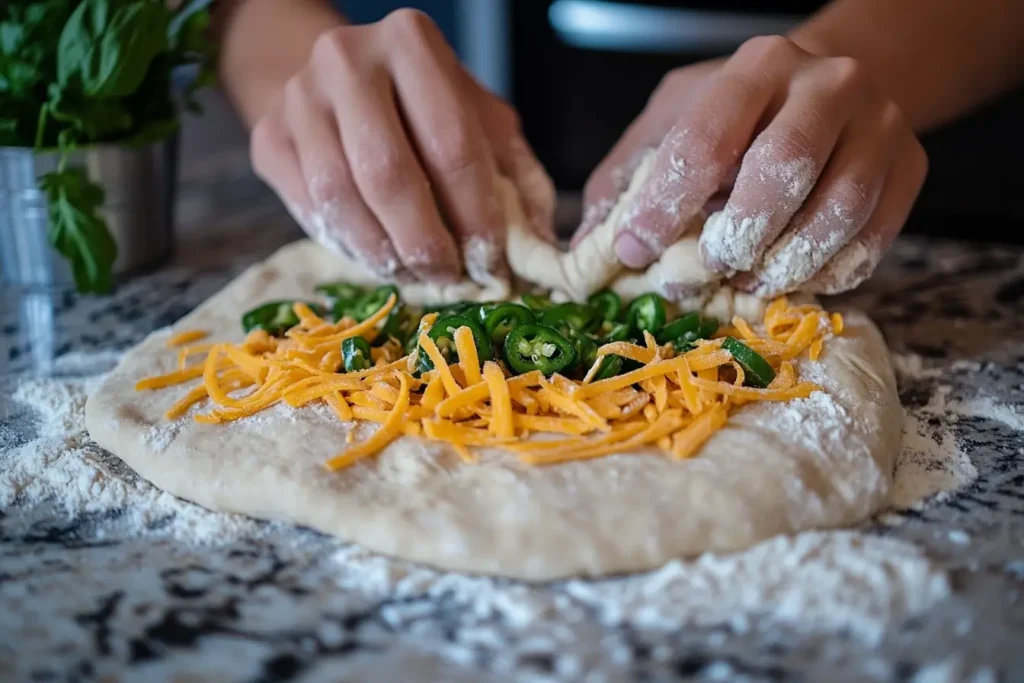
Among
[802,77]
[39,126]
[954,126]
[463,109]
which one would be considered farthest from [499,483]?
[954,126]

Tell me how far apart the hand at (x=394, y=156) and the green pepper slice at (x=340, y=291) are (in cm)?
18

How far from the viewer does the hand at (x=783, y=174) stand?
163 centimetres

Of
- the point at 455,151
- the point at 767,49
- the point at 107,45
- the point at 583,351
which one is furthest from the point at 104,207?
the point at 767,49

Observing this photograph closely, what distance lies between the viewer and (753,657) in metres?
1.08

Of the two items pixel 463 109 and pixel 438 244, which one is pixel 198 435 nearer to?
pixel 438 244

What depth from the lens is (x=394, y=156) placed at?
178 cm

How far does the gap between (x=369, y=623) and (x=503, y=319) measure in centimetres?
66

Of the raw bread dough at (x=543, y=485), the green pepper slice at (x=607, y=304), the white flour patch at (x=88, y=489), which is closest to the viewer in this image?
the raw bread dough at (x=543, y=485)

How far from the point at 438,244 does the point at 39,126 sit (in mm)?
1037

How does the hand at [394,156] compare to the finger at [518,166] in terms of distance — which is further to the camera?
the finger at [518,166]

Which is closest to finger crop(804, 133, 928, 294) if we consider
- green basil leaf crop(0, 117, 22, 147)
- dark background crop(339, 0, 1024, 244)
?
dark background crop(339, 0, 1024, 244)

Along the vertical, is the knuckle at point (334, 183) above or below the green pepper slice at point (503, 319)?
above

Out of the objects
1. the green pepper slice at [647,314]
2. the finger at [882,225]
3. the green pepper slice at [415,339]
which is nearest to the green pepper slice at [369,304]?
the green pepper slice at [415,339]

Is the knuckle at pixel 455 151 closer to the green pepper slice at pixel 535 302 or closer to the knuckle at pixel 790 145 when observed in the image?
the green pepper slice at pixel 535 302
